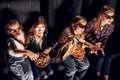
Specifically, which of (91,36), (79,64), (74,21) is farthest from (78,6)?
(79,64)

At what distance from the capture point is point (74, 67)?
167 inches

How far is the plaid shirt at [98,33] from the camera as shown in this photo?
416 cm

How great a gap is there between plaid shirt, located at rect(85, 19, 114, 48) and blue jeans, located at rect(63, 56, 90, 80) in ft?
1.17

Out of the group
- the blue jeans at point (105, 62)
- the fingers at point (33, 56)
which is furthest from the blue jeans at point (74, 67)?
the fingers at point (33, 56)

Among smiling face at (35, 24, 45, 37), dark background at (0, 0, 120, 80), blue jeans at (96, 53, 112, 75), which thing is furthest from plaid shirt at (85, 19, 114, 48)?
smiling face at (35, 24, 45, 37)

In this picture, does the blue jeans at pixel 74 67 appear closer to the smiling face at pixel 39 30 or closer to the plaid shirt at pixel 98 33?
the plaid shirt at pixel 98 33

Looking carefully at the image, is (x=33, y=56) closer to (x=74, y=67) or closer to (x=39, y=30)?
(x=39, y=30)

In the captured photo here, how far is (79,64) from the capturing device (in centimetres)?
431

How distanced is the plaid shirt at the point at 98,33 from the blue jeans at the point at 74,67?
36cm

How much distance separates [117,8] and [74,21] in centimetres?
87

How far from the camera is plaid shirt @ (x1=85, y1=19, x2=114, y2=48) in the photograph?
13.7 feet

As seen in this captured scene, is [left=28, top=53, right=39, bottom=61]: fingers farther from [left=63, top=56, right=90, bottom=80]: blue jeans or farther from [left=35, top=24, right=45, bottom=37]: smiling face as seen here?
[left=63, top=56, right=90, bottom=80]: blue jeans

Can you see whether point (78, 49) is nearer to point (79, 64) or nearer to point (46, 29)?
point (79, 64)

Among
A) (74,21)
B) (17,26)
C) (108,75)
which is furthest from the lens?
(108,75)
